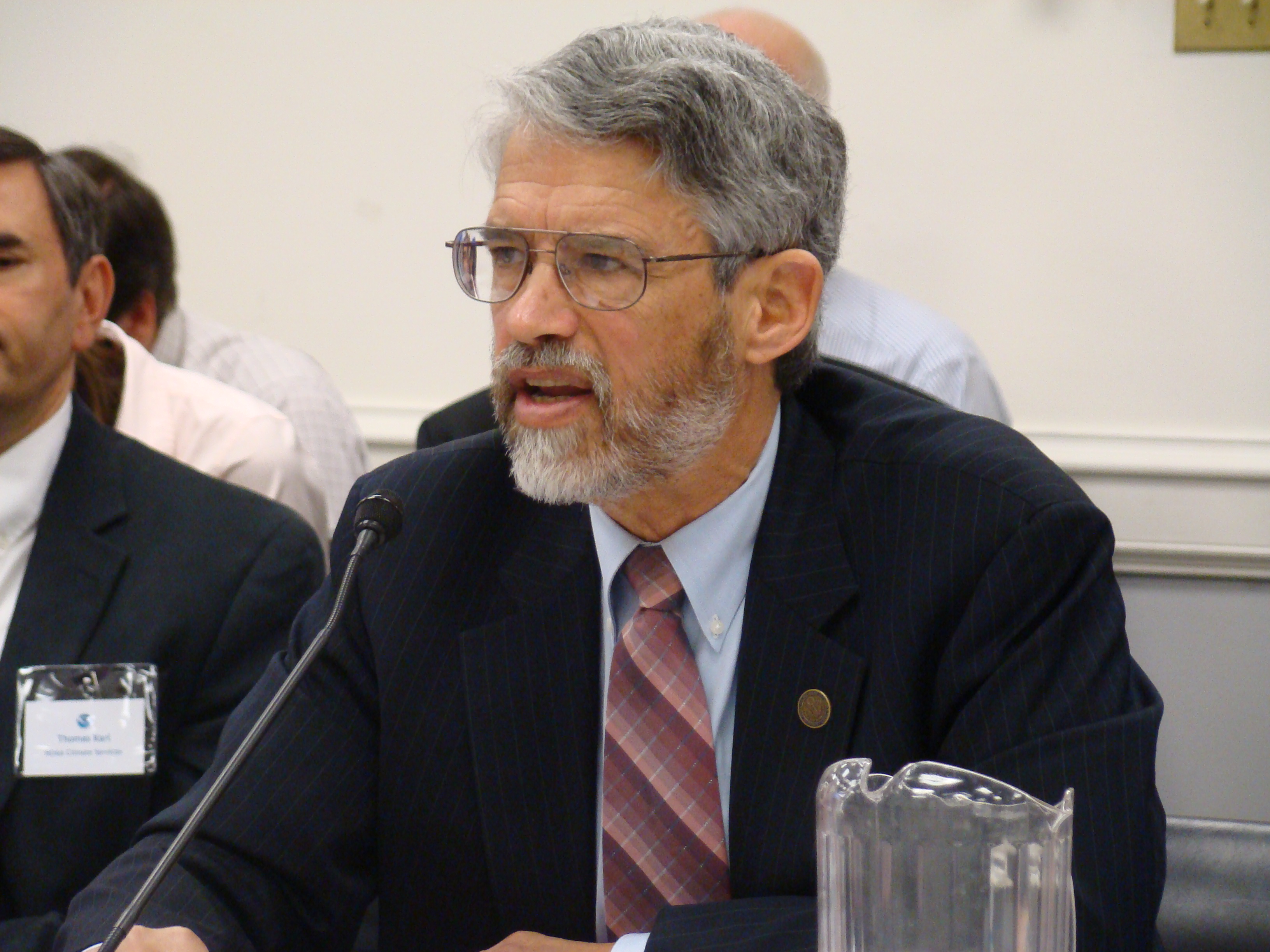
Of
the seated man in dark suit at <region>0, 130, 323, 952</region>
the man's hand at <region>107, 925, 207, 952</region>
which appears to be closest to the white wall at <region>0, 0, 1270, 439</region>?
the seated man in dark suit at <region>0, 130, 323, 952</region>

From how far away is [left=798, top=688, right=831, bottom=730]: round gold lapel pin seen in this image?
1252 mm

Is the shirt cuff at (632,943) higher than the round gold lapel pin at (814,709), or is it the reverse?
the round gold lapel pin at (814,709)

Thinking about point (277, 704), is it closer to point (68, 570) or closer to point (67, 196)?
point (68, 570)

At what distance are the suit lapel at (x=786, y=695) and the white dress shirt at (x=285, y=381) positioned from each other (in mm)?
1402

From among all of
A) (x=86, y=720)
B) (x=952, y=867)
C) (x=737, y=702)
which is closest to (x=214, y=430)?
(x=86, y=720)

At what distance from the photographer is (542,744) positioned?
52.1 inches

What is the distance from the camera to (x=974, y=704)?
46.8 inches

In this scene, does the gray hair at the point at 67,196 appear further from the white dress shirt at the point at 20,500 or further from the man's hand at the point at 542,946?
the man's hand at the point at 542,946

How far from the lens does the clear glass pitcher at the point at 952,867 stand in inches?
32.3

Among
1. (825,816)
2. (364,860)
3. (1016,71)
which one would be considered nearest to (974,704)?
(825,816)

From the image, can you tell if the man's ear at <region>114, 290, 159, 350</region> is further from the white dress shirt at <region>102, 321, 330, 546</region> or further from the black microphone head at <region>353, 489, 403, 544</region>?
the black microphone head at <region>353, 489, 403, 544</region>

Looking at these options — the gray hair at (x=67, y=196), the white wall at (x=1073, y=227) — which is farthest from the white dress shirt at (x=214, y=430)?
the white wall at (x=1073, y=227)

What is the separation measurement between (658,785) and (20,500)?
3.15 feet

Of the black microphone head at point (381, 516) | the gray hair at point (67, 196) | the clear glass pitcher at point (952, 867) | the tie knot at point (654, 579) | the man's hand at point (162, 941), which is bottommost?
the man's hand at point (162, 941)
